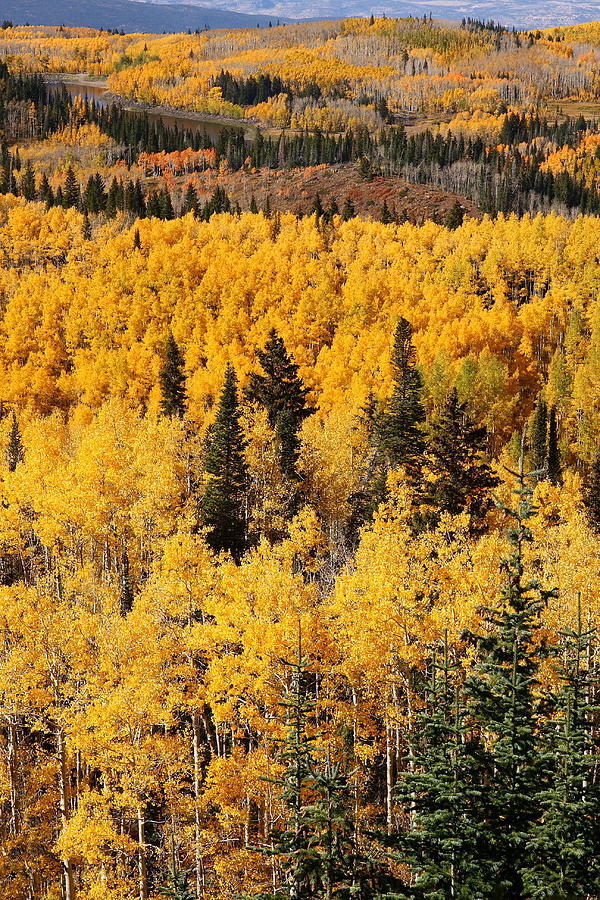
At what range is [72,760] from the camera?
3966 centimetres

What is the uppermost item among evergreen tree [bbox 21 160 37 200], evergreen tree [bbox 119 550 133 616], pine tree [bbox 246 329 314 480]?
evergreen tree [bbox 21 160 37 200]

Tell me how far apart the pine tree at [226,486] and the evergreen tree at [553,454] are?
3078 centimetres

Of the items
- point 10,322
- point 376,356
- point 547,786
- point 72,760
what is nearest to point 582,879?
point 547,786

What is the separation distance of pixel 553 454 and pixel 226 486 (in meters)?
39.9

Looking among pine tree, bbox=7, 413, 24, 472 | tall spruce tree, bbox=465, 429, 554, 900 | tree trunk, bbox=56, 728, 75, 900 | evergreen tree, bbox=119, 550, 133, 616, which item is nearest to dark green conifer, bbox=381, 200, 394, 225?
pine tree, bbox=7, 413, 24, 472

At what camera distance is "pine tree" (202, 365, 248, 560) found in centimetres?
5419

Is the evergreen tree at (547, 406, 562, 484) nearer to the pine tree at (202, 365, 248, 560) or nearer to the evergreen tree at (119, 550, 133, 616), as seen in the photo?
the pine tree at (202, 365, 248, 560)

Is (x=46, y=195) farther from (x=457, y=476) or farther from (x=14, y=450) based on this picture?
(x=457, y=476)

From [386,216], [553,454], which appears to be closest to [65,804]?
[553,454]

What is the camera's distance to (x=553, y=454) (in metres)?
80.1

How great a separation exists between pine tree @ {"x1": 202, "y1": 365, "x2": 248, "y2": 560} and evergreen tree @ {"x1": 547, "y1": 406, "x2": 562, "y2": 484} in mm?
30784

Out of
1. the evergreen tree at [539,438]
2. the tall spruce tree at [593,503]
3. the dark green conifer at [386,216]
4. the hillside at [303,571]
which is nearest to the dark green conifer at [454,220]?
the dark green conifer at [386,216]

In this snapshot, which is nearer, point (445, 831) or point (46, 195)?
point (445, 831)

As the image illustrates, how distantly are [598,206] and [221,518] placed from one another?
6157 inches
